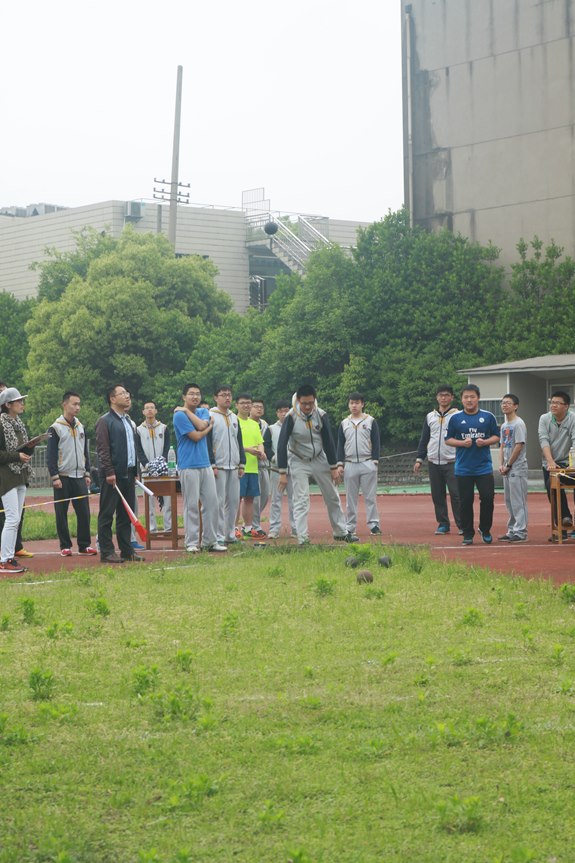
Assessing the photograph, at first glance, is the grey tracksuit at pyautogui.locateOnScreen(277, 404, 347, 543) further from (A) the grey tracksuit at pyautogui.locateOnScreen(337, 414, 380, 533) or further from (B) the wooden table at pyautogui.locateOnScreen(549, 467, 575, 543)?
(B) the wooden table at pyautogui.locateOnScreen(549, 467, 575, 543)

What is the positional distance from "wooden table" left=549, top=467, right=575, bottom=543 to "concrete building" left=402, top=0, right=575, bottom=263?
91.6 feet

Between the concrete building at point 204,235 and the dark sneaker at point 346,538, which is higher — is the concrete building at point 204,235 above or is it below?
above

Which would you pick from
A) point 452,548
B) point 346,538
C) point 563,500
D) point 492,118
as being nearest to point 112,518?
point 346,538

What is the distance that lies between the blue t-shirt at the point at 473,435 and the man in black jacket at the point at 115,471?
4.26 metres

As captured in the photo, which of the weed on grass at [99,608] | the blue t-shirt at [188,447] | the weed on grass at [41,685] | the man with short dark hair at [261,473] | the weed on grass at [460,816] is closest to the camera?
the weed on grass at [460,816]

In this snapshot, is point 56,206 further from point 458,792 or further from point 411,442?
point 458,792

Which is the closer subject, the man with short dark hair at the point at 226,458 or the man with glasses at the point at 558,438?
the man with short dark hair at the point at 226,458

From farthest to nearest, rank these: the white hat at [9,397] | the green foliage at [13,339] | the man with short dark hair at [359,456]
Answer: the green foliage at [13,339], the man with short dark hair at [359,456], the white hat at [9,397]

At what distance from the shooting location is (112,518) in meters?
14.9

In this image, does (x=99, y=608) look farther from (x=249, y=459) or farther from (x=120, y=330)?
(x=120, y=330)

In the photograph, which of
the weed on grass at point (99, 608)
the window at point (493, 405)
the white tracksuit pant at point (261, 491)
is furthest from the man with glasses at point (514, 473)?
the window at point (493, 405)

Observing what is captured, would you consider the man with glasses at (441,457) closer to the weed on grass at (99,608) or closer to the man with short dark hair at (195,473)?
the man with short dark hair at (195,473)

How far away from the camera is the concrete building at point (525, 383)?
35.7 metres

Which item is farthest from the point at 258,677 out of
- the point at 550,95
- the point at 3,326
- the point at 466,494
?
the point at 3,326
